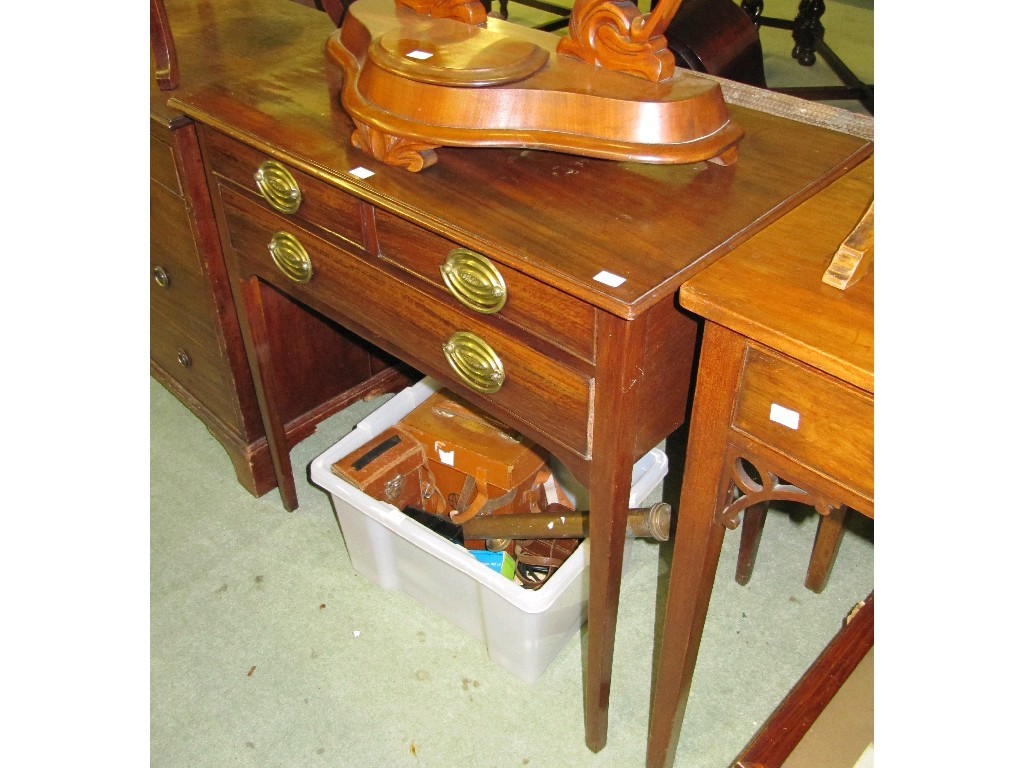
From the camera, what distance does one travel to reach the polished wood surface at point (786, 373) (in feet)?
2.49

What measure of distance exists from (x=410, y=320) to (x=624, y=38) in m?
0.44

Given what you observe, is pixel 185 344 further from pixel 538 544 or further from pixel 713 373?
pixel 713 373

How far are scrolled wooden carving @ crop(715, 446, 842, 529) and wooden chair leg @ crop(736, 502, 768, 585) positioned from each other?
0.62 m

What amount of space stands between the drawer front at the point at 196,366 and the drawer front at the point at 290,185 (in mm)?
482

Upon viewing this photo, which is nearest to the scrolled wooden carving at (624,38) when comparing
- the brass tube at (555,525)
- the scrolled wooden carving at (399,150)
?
the scrolled wooden carving at (399,150)

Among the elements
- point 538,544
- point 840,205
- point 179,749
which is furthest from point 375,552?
point 840,205

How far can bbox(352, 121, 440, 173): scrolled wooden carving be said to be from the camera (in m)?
1.07

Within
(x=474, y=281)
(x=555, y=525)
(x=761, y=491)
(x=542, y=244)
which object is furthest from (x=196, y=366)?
(x=761, y=491)

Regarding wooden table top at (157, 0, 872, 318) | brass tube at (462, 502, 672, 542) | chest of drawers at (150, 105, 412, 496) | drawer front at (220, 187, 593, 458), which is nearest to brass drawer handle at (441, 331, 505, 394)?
drawer front at (220, 187, 593, 458)

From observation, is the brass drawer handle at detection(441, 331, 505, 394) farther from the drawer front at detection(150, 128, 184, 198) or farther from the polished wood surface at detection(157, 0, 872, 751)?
the drawer front at detection(150, 128, 184, 198)

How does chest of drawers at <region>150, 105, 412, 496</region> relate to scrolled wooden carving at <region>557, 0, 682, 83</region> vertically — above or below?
below

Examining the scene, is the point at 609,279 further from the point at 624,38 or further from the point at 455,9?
the point at 455,9

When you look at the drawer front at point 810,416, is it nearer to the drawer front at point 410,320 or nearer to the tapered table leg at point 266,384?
the drawer front at point 410,320

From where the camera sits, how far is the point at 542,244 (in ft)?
3.06
